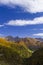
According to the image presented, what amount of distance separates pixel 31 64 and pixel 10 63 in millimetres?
32737

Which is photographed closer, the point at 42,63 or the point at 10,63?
the point at 42,63

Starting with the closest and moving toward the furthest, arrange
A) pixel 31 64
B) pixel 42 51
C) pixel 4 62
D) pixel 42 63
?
pixel 42 63
pixel 31 64
pixel 42 51
pixel 4 62

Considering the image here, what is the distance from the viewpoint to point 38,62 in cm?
16300

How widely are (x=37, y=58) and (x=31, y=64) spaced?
7.47 m

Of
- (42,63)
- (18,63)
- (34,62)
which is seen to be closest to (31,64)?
(34,62)

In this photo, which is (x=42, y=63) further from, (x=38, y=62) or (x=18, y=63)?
(x=18, y=63)

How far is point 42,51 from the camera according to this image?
182125 mm

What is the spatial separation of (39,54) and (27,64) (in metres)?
15.9

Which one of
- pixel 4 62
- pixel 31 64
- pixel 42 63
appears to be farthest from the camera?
pixel 4 62

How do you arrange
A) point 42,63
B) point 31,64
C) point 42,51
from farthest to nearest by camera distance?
point 42,51 → point 31,64 → point 42,63

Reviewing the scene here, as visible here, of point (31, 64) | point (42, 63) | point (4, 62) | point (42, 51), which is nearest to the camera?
point (42, 63)

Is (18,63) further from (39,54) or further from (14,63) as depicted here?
(39,54)

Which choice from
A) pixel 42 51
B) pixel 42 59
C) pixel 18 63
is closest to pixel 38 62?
pixel 42 59

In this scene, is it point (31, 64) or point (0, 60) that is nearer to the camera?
point (31, 64)
